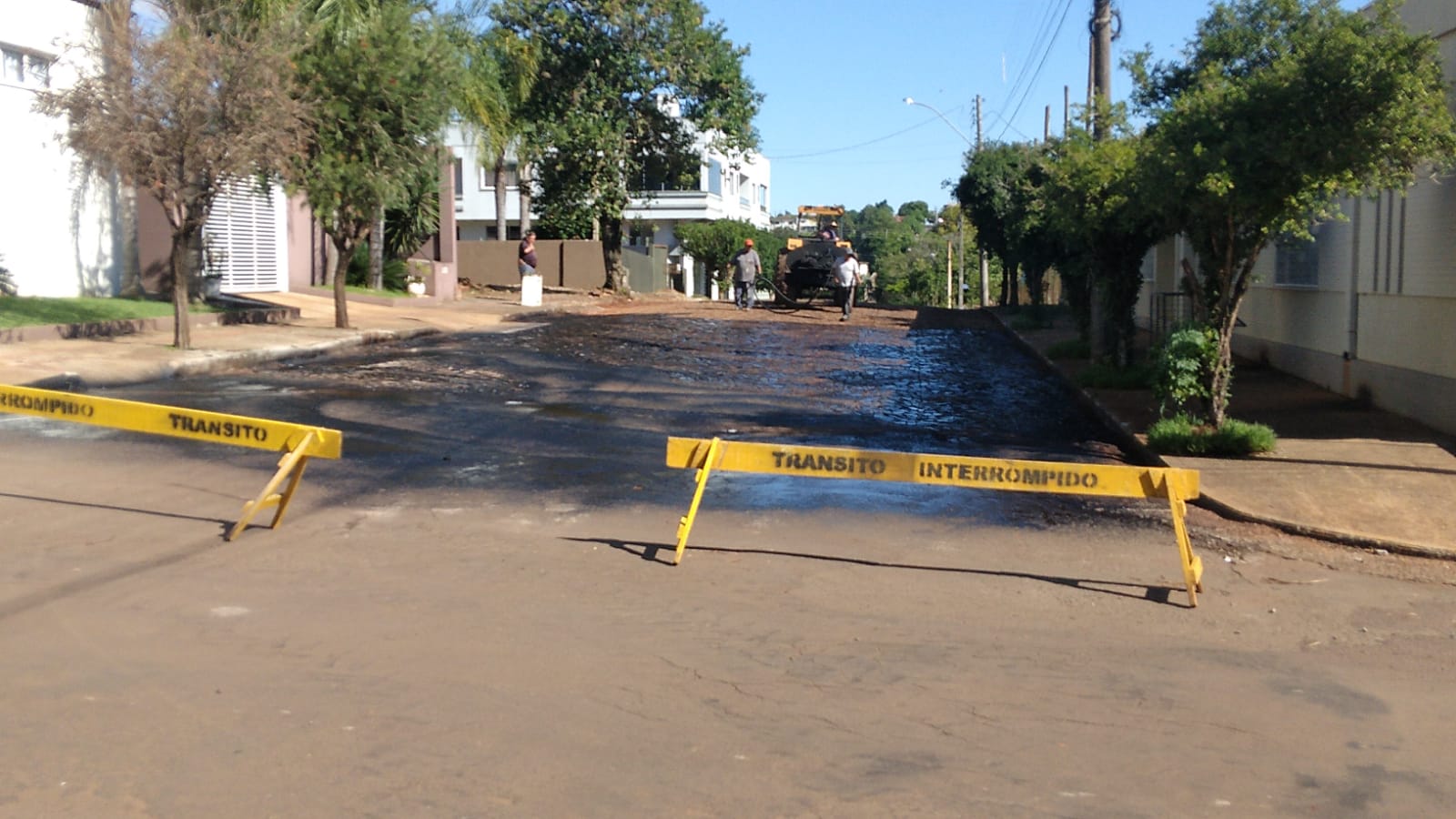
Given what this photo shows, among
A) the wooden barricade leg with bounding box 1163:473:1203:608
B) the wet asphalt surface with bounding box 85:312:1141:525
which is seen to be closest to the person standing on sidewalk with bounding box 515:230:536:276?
the wet asphalt surface with bounding box 85:312:1141:525

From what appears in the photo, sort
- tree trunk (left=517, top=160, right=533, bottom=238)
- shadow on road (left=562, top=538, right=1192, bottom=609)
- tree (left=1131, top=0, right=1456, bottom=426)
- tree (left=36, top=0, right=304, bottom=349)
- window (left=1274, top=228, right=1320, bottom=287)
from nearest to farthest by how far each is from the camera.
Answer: shadow on road (left=562, top=538, right=1192, bottom=609) < tree (left=1131, top=0, right=1456, bottom=426) < tree (left=36, top=0, right=304, bottom=349) < window (left=1274, top=228, right=1320, bottom=287) < tree trunk (left=517, top=160, right=533, bottom=238)

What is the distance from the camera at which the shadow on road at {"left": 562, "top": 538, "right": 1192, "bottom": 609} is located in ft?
25.6

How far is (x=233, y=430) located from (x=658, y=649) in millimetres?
3585

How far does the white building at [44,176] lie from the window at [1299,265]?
18.3 meters

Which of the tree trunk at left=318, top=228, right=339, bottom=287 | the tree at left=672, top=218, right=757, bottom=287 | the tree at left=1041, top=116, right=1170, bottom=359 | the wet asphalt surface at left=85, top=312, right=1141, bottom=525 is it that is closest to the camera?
the wet asphalt surface at left=85, top=312, right=1141, bottom=525

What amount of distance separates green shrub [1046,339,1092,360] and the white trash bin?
52.5 feet

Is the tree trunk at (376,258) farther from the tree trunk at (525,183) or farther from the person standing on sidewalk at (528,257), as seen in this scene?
the tree trunk at (525,183)

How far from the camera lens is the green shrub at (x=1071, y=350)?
22156mm

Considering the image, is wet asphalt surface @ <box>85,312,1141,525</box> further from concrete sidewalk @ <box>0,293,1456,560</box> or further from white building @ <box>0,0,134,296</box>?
white building @ <box>0,0,134,296</box>

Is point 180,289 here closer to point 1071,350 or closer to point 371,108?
point 371,108

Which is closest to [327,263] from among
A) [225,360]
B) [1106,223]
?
[225,360]

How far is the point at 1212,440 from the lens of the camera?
1230 cm

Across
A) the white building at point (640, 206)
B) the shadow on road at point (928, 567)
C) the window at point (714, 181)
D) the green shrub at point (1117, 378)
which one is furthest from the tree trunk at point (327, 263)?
the window at point (714, 181)

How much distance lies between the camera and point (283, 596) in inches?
281
